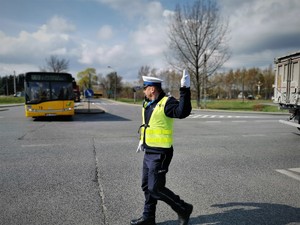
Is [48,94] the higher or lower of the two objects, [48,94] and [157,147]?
the higher

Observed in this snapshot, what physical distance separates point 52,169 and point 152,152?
3.15 m

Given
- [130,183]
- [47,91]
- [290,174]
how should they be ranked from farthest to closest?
[47,91], [290,174], [130,183]

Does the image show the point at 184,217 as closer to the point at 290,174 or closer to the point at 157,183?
the point at 157,183

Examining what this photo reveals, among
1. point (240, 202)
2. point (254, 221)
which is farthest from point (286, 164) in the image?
point (254, 221)

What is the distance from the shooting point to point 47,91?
1368 cm

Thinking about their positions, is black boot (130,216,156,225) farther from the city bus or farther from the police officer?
the city bus

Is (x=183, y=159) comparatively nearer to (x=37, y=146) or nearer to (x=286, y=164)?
(x=286, y=164)

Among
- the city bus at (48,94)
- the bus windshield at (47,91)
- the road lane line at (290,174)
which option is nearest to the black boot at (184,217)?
the road lane line at (290,174)

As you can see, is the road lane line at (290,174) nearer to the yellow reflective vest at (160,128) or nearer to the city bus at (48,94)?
the yellow reflective vest at (160,128)

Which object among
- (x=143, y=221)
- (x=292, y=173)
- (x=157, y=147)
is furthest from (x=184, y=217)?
(x=292, y=173)

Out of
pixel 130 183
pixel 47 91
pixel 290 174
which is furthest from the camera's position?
pixel 47 91

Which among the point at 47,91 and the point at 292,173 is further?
the point at 47,91

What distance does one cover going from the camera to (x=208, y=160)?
20.0 feet

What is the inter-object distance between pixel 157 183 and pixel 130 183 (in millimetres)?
1648
